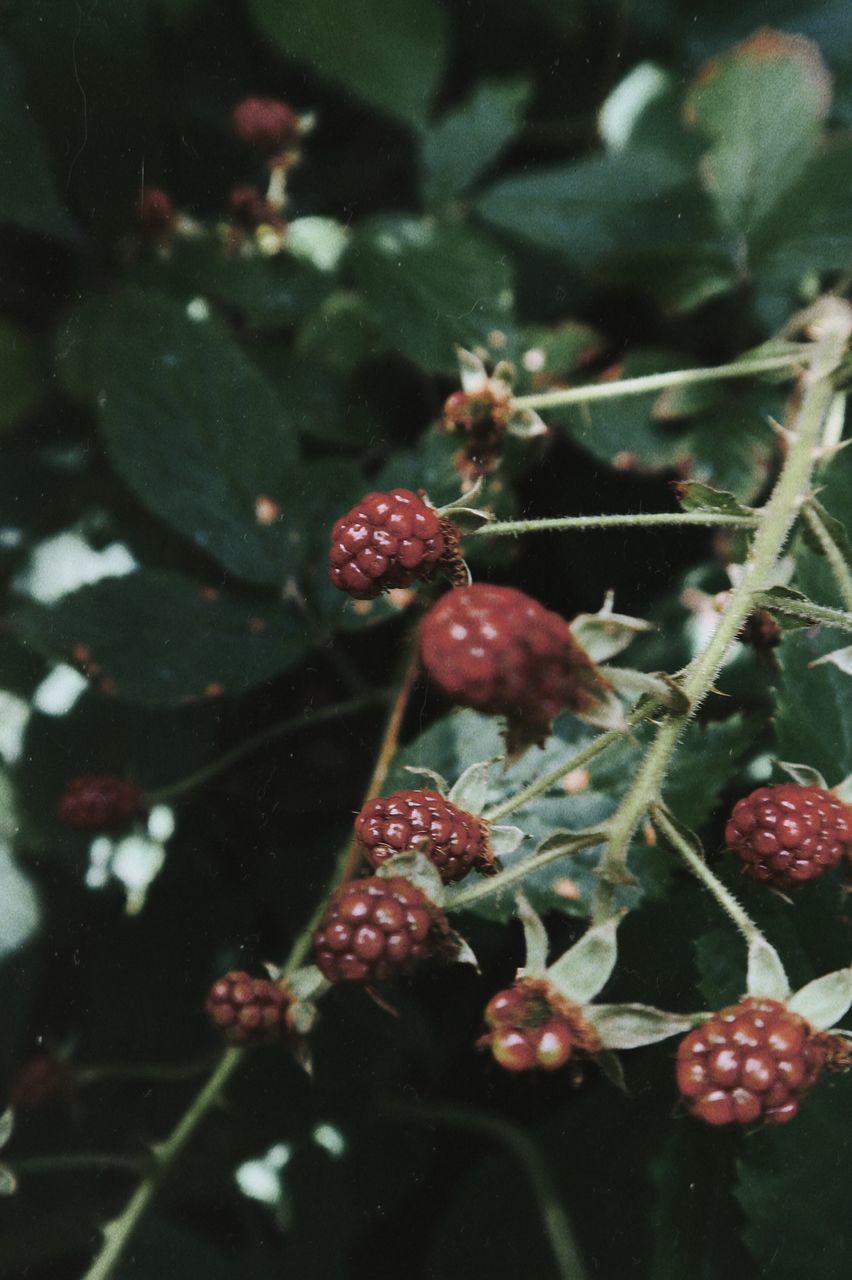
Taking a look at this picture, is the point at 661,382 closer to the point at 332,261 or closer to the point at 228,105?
the point at 332,261

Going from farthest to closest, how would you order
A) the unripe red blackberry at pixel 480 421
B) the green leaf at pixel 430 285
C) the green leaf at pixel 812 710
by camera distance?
1. the green leaf at pixel 430 285
2. the unripe red blackberry at pixel 480 421
3. the green leaf at pixel 812 710

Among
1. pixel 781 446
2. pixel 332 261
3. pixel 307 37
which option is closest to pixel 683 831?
pixel 781 446

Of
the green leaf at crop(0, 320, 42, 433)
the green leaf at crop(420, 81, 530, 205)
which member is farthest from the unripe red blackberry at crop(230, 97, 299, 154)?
the green leaf at crop(0, 320, 42, 433)

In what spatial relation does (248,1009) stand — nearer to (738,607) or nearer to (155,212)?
(738,607)

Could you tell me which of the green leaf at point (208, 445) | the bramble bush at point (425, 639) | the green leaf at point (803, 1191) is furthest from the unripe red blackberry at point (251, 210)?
the green leaf at point (803, 1191)

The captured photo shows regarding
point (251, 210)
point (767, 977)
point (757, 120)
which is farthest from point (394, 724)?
point (757, 120)

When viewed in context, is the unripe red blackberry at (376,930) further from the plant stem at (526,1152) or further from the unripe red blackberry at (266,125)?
the unripe red blackberry at (266,125)

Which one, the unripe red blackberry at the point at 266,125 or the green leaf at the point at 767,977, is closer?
the green leaf at the point at 767,977
